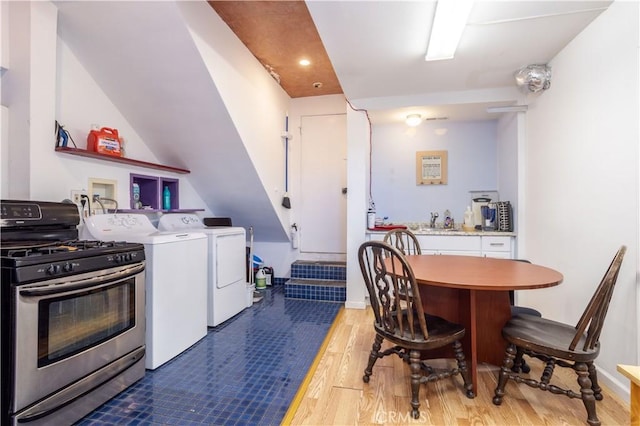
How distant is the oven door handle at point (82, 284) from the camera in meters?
1.44

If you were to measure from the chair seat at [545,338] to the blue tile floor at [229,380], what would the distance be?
133 centimetres

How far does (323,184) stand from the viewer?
447 cm

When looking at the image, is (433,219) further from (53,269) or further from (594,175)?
(53,269)

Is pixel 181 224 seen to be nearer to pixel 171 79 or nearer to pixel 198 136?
pixel 198 136

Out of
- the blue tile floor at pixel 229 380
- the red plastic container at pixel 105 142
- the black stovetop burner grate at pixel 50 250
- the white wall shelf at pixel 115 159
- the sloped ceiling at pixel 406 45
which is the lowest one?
the blue tile floor at pixel 229 380

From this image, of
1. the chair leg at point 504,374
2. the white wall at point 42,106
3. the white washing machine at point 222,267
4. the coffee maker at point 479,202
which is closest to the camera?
the chair leg at point 504,374

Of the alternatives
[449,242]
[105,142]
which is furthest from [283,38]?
[449,242]

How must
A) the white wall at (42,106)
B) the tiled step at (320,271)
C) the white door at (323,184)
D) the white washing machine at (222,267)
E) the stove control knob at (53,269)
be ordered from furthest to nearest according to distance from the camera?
the white door at (323,184) < the tiled step at (320,271) < the white washing machine at (222,267) < the white wall at (42,106) < the stove control knob at (53,269)

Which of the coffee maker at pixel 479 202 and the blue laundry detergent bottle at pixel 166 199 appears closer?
the blue laundry detergent bottle at pixel 166 199

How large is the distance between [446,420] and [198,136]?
10.0 ft

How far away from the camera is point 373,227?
3.57 metres

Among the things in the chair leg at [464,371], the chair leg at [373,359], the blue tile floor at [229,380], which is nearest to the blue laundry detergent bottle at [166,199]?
the blue tile floor at [229,380]

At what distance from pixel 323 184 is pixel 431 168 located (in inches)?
58.1
